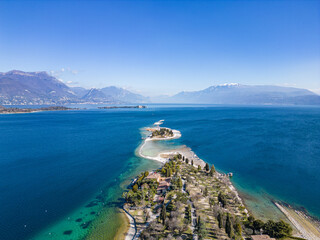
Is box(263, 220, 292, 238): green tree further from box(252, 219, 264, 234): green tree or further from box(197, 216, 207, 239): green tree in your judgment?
box(197, 216, 207, 239): green tree

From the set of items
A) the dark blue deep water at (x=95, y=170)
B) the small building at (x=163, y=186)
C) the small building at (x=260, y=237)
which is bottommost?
the dark blue deep water at (x=95, y=170)

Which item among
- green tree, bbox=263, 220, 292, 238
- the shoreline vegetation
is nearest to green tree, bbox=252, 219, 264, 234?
the shoreline vegetation

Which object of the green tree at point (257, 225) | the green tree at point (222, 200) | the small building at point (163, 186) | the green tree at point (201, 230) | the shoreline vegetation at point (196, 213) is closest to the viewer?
the green tree at point (201, 230)

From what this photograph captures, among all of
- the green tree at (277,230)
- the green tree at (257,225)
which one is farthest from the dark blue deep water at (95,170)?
the green tree at (257,225)

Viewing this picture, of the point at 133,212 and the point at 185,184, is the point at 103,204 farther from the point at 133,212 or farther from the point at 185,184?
the point at 185,184

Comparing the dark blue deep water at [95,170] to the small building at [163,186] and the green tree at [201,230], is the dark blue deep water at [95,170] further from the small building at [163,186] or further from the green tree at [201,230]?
the green tree at [201,230]

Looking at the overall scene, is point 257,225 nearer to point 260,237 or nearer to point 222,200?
point 260,237

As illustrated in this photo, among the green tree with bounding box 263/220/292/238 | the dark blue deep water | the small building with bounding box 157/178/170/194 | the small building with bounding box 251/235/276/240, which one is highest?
the green tree with bounding box 263/220/292/238

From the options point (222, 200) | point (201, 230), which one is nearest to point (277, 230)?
point (222, 200)

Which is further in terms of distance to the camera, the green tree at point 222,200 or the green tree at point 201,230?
the green tree at point 222,200
